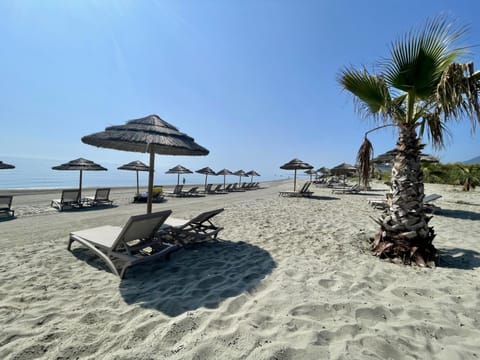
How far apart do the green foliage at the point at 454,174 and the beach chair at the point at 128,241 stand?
71.8ft

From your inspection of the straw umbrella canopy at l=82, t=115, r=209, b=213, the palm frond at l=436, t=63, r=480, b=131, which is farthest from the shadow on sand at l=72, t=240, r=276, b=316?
the palm frond at l=436, t=63, r=480, b=131

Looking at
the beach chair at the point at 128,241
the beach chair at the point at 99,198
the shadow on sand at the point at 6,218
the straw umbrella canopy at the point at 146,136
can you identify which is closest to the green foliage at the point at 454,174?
the straw umbrella canopy at the point at 146,136

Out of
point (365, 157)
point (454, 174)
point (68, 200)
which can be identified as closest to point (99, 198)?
point (68, 200)

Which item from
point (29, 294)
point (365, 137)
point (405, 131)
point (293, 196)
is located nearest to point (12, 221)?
point (29, 294)

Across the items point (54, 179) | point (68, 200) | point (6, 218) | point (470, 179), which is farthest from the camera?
point (54, 179)

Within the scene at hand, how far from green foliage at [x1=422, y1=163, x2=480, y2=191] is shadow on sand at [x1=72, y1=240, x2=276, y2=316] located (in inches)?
822

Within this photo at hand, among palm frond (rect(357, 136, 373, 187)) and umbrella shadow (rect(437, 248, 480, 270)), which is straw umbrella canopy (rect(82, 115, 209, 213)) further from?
umbrella shadow (rect(437, 248, 480, 270))

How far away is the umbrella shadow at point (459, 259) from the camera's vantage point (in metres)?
3.39

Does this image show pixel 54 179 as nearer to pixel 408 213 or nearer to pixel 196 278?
pixel 196 278

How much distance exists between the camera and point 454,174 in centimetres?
2080

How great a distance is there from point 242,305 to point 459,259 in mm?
3796

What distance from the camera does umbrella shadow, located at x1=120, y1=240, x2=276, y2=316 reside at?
2.51 meters

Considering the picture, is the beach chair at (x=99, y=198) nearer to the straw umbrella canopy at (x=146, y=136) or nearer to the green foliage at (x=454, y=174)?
the straw umbrella canopy at (x=146, y=136)

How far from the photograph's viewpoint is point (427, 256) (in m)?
3.48
